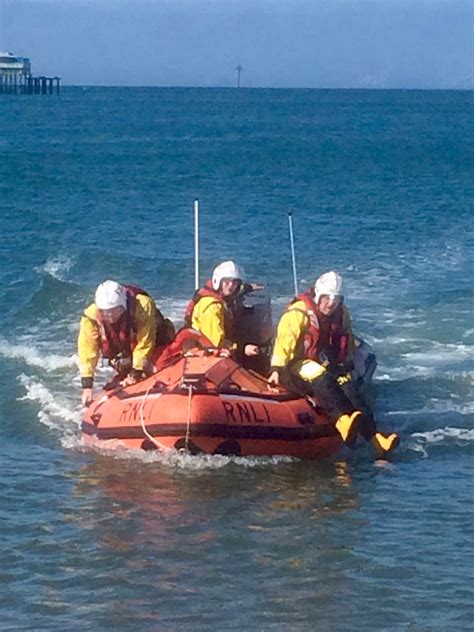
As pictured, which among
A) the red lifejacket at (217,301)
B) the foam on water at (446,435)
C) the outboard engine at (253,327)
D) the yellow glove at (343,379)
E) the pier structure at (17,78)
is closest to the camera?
the yellow glove at (343,379)

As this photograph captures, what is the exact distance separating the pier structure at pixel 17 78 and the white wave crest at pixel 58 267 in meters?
96.2

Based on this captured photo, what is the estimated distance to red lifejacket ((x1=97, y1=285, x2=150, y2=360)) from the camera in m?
12.1

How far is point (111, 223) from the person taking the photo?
3027 centimetres

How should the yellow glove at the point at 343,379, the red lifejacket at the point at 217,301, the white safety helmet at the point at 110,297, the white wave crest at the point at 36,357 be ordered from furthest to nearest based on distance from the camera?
the white wave crest at the point at 36,357 < the red lifejacket at the point at 217,301 < the yellow glove at the point at 343,379 < the white safety helmet at the point at 110,297

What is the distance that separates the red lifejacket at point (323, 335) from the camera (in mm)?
12062

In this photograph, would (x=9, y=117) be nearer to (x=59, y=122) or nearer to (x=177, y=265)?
(x=59, y=122)

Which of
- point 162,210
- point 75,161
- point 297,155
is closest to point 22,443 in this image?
point 162,210

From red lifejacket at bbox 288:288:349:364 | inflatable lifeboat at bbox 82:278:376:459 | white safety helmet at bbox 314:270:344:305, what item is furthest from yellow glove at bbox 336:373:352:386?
white safety helmet at bbox 314:270:344:305

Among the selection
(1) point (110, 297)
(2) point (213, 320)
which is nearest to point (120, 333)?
(1) point (110, 297)

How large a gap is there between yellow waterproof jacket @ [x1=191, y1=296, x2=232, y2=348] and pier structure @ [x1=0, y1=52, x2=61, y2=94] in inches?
4278

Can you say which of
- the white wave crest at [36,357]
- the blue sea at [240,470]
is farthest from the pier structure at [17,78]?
the white wave crest at [36,357]

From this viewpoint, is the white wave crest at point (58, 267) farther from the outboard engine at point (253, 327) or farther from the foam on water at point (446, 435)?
the foam on water at point (446, 435)

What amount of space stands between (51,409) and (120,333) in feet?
7.35

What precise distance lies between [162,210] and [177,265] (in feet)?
32.3
